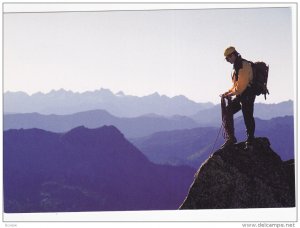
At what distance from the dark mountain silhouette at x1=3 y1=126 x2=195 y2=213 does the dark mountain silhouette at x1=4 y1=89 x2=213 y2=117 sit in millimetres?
660

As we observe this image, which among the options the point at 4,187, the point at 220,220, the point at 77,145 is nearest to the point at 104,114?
the point at 77,145

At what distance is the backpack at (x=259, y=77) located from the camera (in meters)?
10.1

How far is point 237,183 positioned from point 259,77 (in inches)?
89.9

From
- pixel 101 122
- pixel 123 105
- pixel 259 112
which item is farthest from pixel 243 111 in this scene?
pixel 101 122

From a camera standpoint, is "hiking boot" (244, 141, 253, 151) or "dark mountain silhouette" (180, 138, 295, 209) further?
"hiking boot" (244, 141, 253, 151)

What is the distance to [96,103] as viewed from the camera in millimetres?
12867

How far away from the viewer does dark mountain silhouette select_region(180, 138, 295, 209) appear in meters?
10.1

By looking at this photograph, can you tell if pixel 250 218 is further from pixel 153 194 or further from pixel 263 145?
A: pixel 153 194

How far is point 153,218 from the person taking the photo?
1108 centimetres

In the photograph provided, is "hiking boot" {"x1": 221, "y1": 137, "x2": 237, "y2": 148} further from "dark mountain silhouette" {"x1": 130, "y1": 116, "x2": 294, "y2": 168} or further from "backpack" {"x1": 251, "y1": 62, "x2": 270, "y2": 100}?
"dark mountain silhouette" {"x1": 130, "y1": 116, "x2": 294, "y2": 168}

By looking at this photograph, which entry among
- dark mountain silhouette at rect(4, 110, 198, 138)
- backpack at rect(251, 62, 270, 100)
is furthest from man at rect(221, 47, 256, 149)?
dark mountain silhouette at rect(4, 110, 198, 138)

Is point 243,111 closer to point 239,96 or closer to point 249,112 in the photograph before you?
point 249,112

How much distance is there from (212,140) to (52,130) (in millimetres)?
4325

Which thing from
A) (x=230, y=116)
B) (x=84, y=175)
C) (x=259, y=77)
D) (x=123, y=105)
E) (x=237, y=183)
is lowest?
(x=84, y=175)
